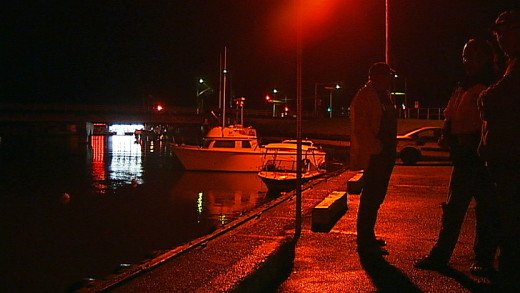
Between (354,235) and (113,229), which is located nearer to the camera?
(354,235)

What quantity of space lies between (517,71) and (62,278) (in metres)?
11.5

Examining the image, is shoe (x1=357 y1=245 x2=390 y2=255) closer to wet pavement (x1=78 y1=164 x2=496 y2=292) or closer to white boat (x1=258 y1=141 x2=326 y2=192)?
wet pavement (x1=78 y1=164 x2=496 y2=292)

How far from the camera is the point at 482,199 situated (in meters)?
5.64

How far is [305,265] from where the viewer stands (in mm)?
6480

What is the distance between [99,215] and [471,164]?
20.4 metres

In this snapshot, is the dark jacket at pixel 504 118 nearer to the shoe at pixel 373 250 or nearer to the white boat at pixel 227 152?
the shoe at pixel 373 250

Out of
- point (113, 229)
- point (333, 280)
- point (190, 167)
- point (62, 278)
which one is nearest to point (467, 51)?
point (333, 280)

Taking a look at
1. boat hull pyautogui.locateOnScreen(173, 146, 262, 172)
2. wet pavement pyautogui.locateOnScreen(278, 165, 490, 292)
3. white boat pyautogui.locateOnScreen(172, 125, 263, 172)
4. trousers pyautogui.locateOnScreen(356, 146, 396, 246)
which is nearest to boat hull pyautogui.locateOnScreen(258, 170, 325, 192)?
boat hull pyautogui.locateOnScreen(173, 146, 262, 172)

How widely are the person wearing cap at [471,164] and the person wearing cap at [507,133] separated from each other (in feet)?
4.21

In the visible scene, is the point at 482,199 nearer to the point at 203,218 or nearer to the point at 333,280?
the point at 333,280

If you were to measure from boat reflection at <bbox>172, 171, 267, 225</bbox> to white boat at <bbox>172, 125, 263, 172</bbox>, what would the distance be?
52cm

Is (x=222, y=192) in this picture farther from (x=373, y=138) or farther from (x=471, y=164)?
(x=471, y=164)

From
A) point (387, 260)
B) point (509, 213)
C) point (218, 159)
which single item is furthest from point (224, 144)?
point (509, 213)

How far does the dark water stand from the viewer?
14.6 m
